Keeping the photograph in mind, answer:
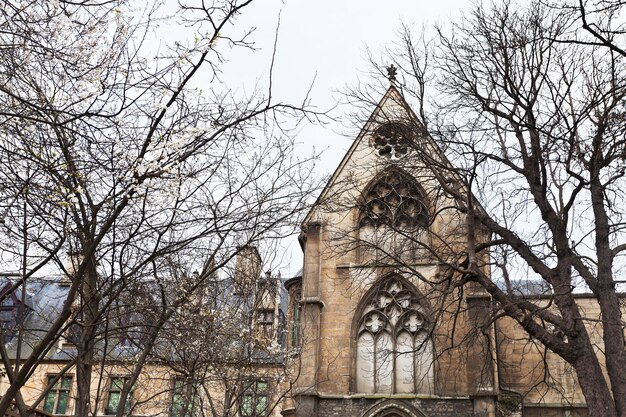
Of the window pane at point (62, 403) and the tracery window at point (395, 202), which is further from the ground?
the tracery window at point (395, 202)

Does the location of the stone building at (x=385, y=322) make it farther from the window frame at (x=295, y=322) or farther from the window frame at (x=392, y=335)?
the window frame at (x=295, y=322)

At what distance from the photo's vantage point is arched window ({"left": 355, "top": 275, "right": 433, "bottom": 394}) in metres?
18.5

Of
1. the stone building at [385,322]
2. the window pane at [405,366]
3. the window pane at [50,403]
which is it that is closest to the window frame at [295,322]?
the stone building at [385,322]

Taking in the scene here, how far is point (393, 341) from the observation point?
18984 mm

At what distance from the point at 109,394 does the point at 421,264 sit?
1649 centimetres

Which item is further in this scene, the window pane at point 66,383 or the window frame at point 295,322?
the window pane at point 66,383

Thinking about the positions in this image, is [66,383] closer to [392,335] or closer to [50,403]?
[50,403]

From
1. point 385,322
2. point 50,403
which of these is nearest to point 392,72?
point 385,322

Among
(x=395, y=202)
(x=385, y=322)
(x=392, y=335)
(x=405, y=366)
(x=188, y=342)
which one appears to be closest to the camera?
(x=188, y=342)

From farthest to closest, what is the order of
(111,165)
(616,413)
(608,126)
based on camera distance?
(608,126), (616,413), (111,165)

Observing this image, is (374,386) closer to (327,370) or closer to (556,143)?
(327,370)

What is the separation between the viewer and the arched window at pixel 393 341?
18531mm

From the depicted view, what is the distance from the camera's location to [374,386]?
18.5 meters

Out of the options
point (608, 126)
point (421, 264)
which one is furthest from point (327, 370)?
point (608, 126)
